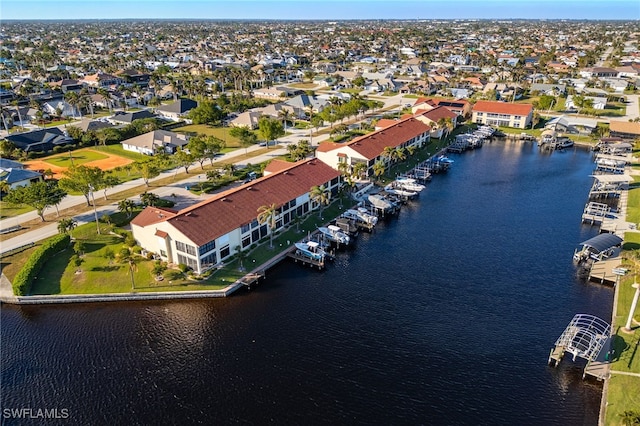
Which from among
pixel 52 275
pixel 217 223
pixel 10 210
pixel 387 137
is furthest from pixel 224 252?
pixel 387 137

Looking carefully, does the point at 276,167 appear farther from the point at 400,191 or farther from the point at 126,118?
the point at 126,118

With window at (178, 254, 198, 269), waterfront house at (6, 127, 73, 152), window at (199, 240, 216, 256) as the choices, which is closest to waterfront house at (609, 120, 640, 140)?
window at (199, 240, 216, 256)

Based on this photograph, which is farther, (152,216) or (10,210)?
(10,210)

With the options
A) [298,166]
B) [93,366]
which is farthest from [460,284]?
[93,366]

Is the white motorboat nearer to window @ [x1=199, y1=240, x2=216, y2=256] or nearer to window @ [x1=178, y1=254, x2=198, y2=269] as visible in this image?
window @ [x1=199, y1=240, x2=216, y2=256]

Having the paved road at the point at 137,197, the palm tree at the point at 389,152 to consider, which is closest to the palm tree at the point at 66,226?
the paved road at the point at 137,197
